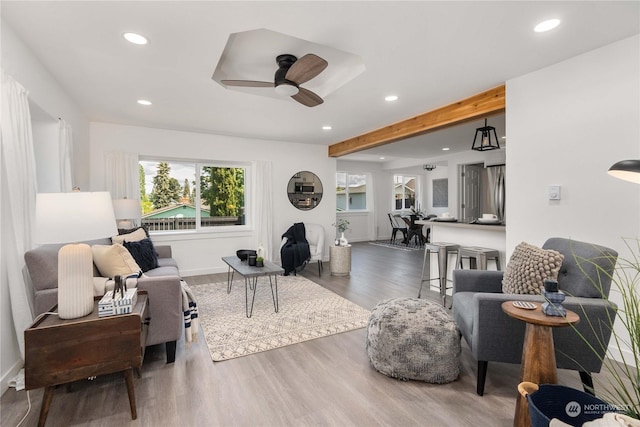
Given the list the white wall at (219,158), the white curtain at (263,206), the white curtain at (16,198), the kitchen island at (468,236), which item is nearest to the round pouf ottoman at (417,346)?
the kitchen island at (468,236)

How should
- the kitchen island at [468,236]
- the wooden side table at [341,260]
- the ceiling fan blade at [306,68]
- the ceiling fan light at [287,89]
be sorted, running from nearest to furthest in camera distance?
1. the ceiling fan blade at [306,68]
2. the ceiling fan light at [287,89]
3. the kitchen island at [468,236]
4. the wooden side table at [341,260]

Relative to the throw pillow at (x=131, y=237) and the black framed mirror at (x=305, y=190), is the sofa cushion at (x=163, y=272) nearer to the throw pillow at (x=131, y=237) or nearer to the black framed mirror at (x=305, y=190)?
the throw pillow at (x=131, y=237)

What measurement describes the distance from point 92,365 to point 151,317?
23.5 inches

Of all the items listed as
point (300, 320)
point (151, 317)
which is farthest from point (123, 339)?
point (300, 320)

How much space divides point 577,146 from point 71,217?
3697mm

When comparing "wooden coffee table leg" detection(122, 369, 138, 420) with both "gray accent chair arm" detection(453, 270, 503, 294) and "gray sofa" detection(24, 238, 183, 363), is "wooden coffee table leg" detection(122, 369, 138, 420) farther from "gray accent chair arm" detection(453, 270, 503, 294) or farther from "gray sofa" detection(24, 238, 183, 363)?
"gray accent chair arm" detection(453, 270, 503, 294)

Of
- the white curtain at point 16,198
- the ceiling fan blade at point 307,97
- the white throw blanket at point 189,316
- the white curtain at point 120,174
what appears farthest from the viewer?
the white curtain at point 120,174

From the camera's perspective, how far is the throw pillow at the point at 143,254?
11.2 ft

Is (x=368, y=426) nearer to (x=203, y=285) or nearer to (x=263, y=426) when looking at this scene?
(x=263, y=426)

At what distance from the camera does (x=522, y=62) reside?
265 centimetres

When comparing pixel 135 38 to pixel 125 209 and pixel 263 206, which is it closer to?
pixel 125 209

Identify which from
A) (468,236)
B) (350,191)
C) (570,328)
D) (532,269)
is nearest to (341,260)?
(468,236)

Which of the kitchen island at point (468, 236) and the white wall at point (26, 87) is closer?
the white wall at point (26, 87)

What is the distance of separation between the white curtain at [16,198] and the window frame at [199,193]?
2.89 m
